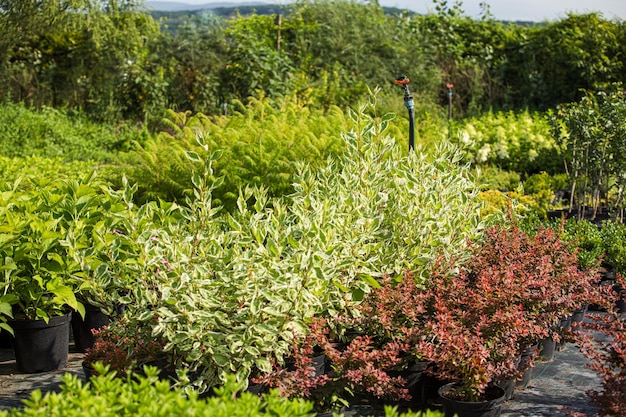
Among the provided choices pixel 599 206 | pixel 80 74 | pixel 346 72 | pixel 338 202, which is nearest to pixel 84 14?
pixel 80 74

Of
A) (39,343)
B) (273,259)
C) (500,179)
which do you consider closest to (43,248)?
(39,343)

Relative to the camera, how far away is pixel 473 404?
323 centimetres

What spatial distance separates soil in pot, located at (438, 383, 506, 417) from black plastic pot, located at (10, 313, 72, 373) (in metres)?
2.10

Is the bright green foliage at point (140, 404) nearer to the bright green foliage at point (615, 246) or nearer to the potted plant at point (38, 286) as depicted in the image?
the potted plant at point (38, 286)

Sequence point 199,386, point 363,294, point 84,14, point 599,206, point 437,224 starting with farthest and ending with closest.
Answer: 1. point 84,14
2. point 599,206
3. point 437,224
4. point 363,294
5. point 199,386

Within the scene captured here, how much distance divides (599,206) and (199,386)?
18.6 feet

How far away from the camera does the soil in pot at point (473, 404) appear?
3.24 metres

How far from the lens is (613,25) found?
13.3 meters

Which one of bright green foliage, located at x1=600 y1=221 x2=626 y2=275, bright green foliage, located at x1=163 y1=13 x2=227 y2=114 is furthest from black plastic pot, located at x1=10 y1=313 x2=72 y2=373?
bright green foliage, located at x1=163 y1=13 x2=227 y2=114

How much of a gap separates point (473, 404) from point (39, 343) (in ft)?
7.64

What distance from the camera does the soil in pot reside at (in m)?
3.24

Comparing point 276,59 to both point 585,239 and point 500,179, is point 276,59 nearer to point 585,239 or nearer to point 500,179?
point 500,179

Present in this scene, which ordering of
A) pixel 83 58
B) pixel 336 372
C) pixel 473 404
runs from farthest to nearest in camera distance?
pixel 83 58, pixel 336 372, pixel 473 404

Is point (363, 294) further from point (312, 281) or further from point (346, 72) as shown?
point (346, 72)
